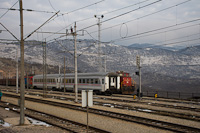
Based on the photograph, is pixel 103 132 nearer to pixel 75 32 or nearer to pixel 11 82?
pixel 75 32

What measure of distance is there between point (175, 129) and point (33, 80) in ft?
166

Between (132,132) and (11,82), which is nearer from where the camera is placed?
(132,132)

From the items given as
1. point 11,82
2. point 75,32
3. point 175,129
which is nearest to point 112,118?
point 175,129

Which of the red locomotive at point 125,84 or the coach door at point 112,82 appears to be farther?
the red locomotive at point 125,84

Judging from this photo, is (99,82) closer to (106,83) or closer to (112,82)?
(106,83)

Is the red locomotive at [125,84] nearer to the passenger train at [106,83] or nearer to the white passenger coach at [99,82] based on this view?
the passenger train at [106,83]

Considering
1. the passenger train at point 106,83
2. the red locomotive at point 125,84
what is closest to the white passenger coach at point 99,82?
the passenger train at point 106,83

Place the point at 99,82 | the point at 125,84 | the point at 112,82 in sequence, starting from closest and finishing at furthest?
the point at 99,82 < the point at 112,82 < the point at 125,84

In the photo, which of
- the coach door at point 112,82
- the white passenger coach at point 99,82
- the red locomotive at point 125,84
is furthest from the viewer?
the red locomotive at point 125,84

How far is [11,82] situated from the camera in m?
72.6

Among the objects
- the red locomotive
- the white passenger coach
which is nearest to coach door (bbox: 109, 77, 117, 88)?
the white passenger coach

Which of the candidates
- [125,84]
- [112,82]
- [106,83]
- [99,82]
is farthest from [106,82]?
[125,84]

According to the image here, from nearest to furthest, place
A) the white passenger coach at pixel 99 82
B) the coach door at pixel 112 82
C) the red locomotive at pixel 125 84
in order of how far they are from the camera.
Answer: the white passenger coach at pixel 99 82, the coach door at pixel 112 82, the red locomotive at pixel 125 84

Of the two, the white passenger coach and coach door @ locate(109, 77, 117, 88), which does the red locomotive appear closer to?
the white passenger coach
